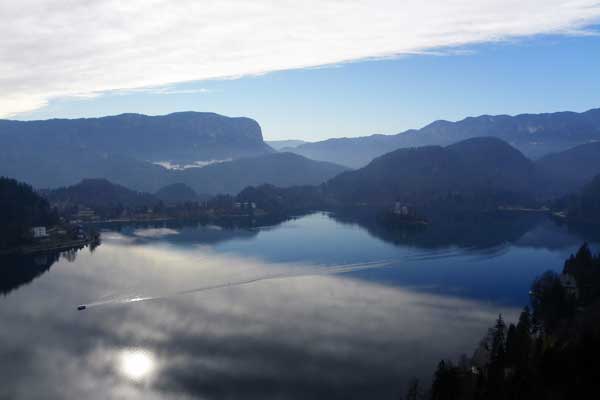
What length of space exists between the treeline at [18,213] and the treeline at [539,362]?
23.0 metres

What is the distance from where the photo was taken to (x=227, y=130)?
103m

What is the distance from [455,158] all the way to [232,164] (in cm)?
3082

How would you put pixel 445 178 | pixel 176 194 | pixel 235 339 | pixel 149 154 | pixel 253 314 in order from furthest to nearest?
pixel 149 154, pixel 445 178, pixel 176 194, pixel 253 314, pixel 235 339

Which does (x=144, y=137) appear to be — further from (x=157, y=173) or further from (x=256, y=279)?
(x=256, y=279)

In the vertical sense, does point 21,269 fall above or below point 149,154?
below

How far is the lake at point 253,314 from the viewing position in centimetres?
1117

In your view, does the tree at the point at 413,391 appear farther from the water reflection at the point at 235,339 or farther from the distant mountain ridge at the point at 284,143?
the distant mountain ridge at the point at 284,143

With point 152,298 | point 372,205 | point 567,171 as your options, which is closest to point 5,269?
point 152,298

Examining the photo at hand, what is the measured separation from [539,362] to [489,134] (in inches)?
4239

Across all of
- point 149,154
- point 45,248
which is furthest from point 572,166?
point 45,248

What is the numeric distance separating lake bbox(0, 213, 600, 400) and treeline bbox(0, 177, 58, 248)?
9.60 feet

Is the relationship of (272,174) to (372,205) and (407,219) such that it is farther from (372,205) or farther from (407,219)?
(407,219)

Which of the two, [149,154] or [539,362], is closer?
[539,362]

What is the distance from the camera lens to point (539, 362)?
9.60m
